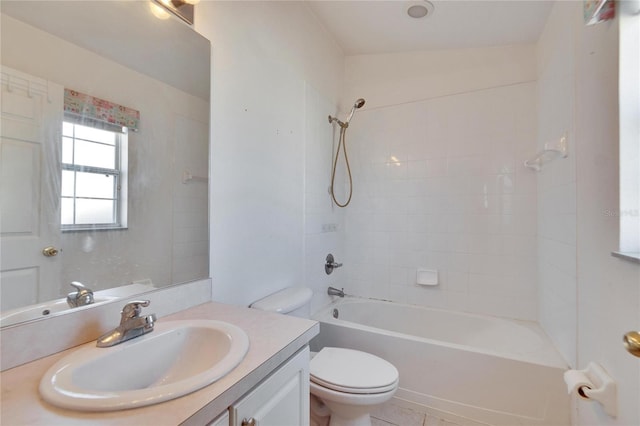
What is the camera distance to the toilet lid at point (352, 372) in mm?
1342

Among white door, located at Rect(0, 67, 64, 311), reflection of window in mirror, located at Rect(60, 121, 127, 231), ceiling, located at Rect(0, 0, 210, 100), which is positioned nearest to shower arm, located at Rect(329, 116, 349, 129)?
ceiling, located at Rect(0, 0, 210, 100)

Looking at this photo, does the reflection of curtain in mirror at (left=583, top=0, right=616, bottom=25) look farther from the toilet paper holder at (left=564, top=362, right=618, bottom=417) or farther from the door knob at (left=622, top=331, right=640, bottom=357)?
the toilet paper holder at (left=564, top=362, right=618, bottom=417)

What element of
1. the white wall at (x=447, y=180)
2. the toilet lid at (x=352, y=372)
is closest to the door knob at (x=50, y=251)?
the toilet lid at (x=352, y=372)

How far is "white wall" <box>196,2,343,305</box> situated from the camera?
1.35m

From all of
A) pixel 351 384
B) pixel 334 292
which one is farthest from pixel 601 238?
pixel 334 292

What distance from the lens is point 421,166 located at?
2.42 m

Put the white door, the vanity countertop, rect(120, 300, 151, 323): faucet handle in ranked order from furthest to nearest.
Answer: rect(120, 300, 151, 323): faucet handle, the white door, the vanity countertop

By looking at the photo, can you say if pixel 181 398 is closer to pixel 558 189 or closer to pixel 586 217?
pixel 586 217

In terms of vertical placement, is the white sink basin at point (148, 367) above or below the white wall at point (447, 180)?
below

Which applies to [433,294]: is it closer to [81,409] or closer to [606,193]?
[606,193]

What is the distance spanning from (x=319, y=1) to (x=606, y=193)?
1.99 meters

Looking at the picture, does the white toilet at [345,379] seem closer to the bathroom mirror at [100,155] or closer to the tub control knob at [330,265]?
the bathroom mirror at [100,155]

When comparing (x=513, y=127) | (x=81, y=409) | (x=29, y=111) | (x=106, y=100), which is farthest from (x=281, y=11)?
(x=81, y=409)

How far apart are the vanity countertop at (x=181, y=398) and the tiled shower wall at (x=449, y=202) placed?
67.6 inches
